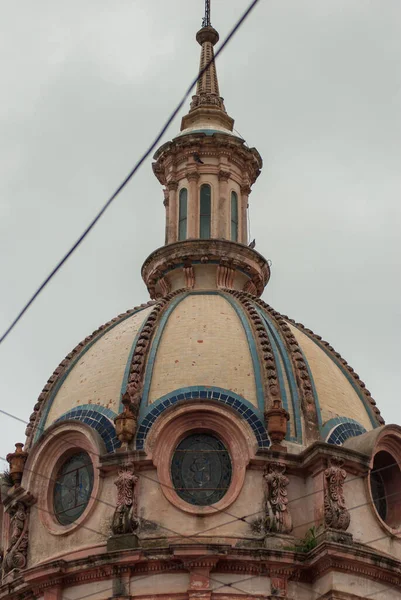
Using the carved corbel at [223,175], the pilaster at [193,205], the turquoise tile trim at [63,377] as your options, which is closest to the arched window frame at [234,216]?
the carved corbel at [223,175]

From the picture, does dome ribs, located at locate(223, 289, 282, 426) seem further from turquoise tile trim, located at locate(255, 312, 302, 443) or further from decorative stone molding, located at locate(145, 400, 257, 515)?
decorative stone molding, located at locate(145, 400, 257, 515)

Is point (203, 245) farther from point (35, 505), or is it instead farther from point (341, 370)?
point (35, 505)

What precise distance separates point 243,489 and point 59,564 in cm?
497

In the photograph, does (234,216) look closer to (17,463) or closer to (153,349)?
(153,349)

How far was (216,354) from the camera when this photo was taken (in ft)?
116

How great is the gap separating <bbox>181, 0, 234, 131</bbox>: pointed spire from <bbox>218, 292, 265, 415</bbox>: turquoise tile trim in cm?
822

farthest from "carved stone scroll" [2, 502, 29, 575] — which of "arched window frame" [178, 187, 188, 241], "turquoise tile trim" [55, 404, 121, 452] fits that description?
"arched window frame" [178, 187, 188, 241]

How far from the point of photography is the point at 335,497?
3262 centimetres

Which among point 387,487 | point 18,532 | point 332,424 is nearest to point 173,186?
point 332,424

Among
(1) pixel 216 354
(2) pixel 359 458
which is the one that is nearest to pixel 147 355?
(1) pixel 216 354

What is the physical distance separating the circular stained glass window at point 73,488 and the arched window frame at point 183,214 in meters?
9.90

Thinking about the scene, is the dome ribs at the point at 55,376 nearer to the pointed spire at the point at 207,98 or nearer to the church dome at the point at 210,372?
the church dome at the point at 210,372

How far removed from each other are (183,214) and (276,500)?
1273 centimetres

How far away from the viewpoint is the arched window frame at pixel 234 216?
42.1 meters
